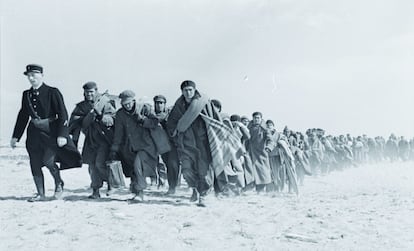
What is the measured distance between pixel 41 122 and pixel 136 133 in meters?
1.53

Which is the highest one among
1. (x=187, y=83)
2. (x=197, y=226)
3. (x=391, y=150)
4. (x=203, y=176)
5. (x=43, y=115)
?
(x=391, y=150)

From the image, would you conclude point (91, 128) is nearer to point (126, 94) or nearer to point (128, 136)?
point (128, 136)

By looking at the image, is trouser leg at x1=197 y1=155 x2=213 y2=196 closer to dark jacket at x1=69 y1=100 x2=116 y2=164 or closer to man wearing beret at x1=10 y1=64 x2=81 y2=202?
dark jacket at x1=69 y1=100 x2=116 y2=164

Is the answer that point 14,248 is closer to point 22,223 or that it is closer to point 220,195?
point 22,223

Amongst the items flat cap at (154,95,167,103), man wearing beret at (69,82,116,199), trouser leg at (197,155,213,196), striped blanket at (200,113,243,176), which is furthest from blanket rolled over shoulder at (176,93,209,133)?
flat cap at (154,95,167,103)

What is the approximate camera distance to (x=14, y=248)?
484cm

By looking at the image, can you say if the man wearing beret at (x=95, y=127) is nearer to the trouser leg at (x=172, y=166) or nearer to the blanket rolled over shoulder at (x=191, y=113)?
the blanket rolled over shoulder at (x=191, y=113)

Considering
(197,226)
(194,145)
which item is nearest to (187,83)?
(194,145)

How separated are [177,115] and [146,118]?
0.54 metres

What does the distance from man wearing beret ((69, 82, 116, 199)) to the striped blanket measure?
1.81m

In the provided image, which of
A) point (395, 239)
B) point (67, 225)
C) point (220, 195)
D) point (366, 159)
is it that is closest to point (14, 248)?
point (67, 225)

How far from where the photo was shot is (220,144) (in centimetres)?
757

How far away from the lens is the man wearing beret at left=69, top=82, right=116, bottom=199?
7918 millimetres

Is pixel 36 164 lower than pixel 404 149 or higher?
lower
